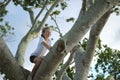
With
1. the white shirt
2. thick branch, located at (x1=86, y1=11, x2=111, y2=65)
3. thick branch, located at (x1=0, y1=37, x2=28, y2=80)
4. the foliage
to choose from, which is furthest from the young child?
the foliage

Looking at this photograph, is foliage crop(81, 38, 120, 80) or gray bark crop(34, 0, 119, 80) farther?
foliage crop(81, 38, 120, 80)

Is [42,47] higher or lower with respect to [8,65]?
higher

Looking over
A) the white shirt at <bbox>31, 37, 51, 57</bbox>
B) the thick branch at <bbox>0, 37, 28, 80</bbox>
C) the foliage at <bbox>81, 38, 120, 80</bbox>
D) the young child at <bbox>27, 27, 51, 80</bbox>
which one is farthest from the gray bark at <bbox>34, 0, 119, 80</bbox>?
the foliage at <bbox>81, 38, 120, 80</bbox>

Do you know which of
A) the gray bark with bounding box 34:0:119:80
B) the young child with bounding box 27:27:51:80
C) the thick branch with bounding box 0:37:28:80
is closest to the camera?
the gray bark with bounding box 34:0:119:80

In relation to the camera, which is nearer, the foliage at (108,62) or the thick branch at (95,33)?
the thick branch at (95,33)

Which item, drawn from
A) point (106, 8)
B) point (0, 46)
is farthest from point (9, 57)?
point (106, 8)

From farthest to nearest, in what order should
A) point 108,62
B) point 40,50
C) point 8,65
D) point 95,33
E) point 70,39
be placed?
point 108,62
point 40,50
point 95,33
point 8,65
point 70,39

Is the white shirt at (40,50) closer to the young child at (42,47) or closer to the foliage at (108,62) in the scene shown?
the young child at (42,47)

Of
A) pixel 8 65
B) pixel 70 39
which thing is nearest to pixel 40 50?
pixel 8 65

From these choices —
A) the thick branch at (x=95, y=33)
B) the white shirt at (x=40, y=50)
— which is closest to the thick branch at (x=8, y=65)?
the white shirt at (x=40, y=50)

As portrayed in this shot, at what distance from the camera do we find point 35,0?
1199cm

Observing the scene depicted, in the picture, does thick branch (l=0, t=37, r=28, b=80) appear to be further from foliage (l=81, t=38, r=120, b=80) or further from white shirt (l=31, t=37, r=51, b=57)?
foliage (l=81, t=38, r=120, b=80)

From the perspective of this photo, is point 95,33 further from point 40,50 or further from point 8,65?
point 8,65

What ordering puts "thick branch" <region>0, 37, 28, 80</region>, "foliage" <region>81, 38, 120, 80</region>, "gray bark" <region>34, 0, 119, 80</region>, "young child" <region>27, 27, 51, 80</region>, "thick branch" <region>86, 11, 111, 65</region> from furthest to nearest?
"foliage" <region>81, 38, 120, 80</region> < "young child" <region>27, 27, 51, 80</region> < "thick branch" <region>86, 11, 111, 65</region> < "thick branch" <region>0, 37, 28, 80</region> < "gray bark" <region>34, 0, 119, 80</region>
